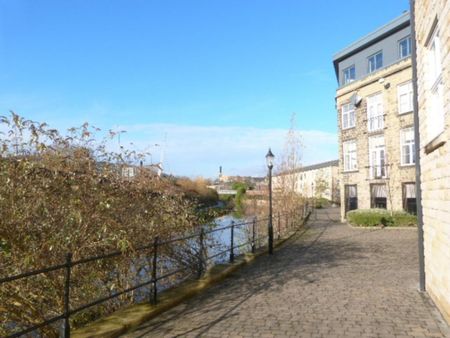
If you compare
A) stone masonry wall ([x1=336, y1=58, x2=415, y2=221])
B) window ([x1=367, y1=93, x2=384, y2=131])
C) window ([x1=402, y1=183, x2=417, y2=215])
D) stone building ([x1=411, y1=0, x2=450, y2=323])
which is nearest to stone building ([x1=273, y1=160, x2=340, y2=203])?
stone masonry wall ([x1=336, y1=58, x2=415, y2=221])

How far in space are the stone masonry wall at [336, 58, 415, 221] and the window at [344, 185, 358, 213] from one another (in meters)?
0.31

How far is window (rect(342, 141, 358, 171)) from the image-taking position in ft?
102

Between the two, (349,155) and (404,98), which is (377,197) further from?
(404,98)

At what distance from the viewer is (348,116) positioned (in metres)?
31.7

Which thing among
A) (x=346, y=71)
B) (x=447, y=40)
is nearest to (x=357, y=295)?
(x=447, y=40)

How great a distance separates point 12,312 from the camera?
5.25 metres

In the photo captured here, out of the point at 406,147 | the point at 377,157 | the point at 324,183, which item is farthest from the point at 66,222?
the point at 324,183

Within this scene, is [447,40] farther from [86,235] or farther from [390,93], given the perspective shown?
[390,93]

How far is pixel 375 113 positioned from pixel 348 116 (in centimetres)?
288

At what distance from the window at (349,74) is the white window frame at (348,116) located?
204 cm

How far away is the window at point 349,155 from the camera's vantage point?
1223 inches

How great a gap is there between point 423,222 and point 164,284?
202 inches

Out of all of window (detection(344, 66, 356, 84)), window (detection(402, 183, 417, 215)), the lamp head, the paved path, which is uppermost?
window (detection(344, 66, 356, 84))

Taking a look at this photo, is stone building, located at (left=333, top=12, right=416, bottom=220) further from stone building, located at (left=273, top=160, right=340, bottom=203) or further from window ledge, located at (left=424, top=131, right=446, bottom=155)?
window ledge, located at (left=424, top=131, right=446, bottom=155)
